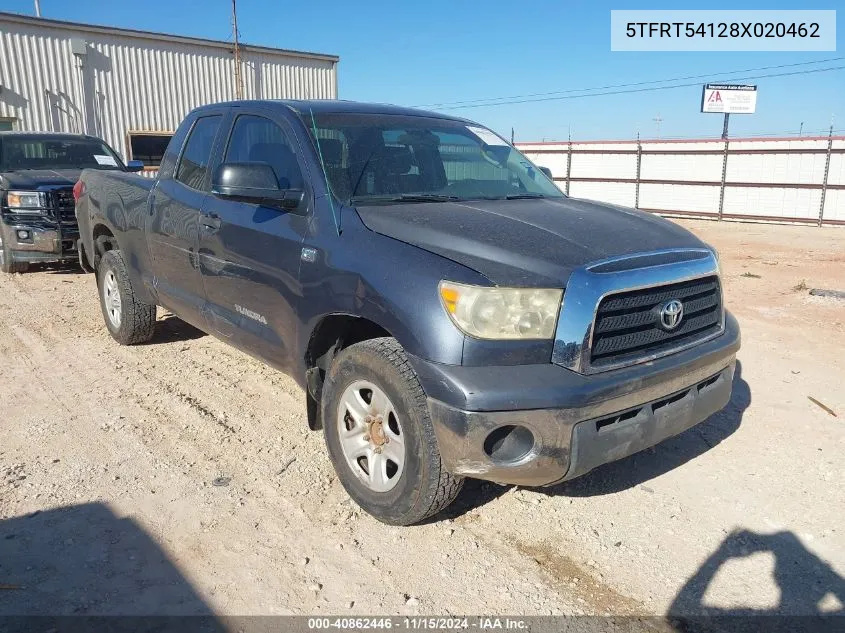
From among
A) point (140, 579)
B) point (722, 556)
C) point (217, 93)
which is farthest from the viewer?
point (217, 93)

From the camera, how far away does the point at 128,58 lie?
17.7 meters

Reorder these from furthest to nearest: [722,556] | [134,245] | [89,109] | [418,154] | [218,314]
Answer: [89,109] → [134,245] → [218,314] → [418,154] → [722,556]

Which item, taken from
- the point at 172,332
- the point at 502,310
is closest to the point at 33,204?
the point at 172,332

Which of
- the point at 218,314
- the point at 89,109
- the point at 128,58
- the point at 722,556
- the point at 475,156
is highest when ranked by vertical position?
the point at 128,58

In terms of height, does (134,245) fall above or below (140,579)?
above

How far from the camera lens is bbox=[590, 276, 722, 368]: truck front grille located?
267cm

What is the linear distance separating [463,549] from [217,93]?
Result: 19.3 meters

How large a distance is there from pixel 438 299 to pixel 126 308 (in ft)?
12.7

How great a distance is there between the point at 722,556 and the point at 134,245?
450 centimetres

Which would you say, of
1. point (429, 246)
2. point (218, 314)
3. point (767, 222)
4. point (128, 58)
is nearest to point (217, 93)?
point (128, 58)

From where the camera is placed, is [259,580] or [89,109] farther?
[89,109]

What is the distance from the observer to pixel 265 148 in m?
3.84

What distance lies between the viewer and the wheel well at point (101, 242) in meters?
5.84

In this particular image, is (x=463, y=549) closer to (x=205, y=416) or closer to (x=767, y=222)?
(x=205, y=416)
